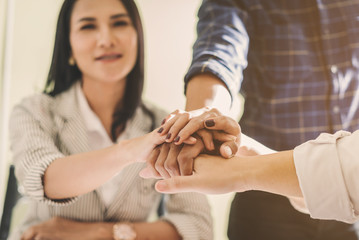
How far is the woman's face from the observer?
4.25 feet

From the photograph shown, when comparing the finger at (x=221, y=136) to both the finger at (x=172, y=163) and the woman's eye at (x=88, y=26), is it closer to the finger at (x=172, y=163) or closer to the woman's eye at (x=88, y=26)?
the finger at (x=172, y=163)

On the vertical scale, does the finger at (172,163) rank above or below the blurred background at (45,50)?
below

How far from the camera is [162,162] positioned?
0.86 meters

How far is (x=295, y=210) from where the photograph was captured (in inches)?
42.6

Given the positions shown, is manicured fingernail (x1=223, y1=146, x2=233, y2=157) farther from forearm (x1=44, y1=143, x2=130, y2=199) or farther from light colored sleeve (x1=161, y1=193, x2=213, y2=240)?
light colored sleeve (x1=161, y1=193, x2=213, y2=240)

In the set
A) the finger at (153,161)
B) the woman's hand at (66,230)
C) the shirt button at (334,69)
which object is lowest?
the woman's hand at (66,230)

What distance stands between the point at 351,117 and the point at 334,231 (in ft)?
1.10

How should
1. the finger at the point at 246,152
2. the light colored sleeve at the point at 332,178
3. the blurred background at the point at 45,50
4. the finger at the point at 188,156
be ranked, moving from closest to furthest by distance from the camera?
1. the light colored sleeve at the point at 332,178
2. the finger at the point at 188,156
3. the finger at the point at 246,152
4. the blurred background at the point at 45,50

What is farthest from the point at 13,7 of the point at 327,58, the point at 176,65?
the point at 327,58

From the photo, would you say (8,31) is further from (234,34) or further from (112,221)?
(234,34)

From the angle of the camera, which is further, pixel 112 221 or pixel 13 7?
pixel 13 7

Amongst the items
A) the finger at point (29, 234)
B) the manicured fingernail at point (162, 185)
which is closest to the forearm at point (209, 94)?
the manicured fingernail at point (162, 185)

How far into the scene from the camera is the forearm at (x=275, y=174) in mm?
668

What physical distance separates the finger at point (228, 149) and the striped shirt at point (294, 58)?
0.27 metres
